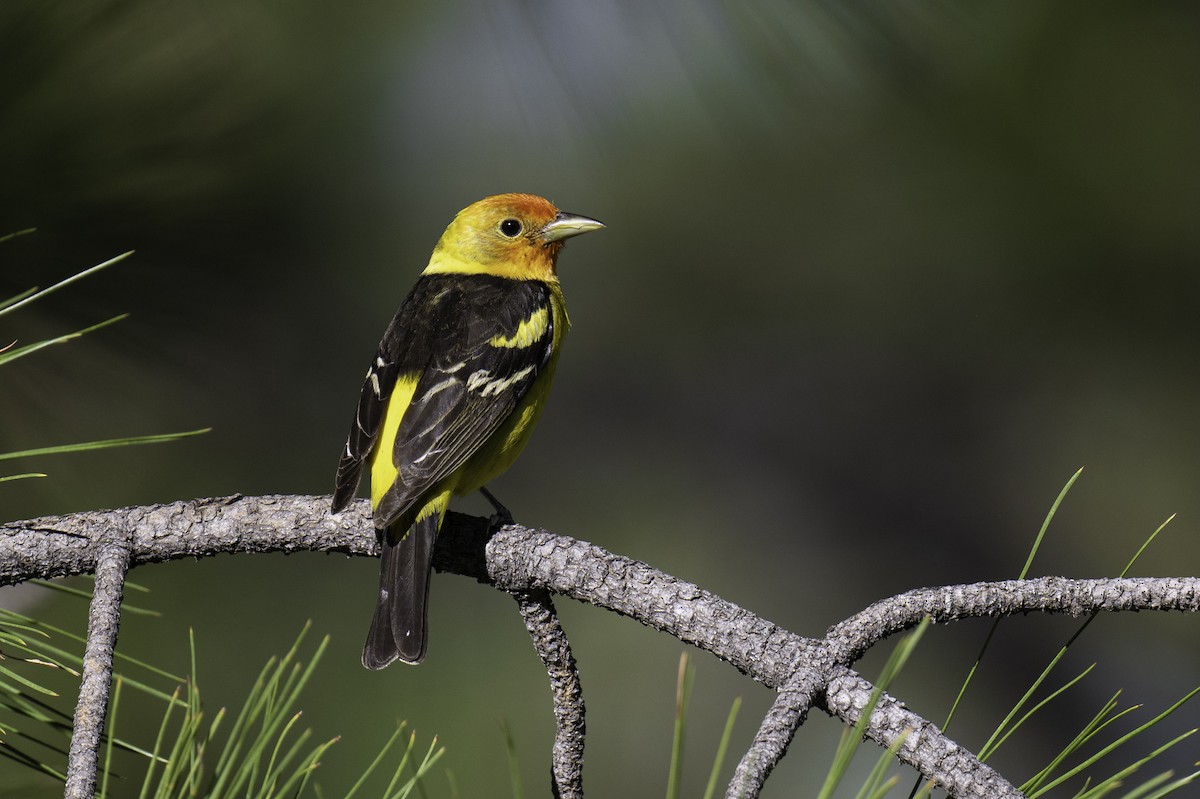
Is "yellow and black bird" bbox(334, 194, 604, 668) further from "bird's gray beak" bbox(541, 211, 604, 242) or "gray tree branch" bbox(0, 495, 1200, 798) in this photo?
"gray tree branch" bbox(0, 495, 1200, 798)

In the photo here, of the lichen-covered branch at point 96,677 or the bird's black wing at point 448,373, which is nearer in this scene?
the lichen-covered branch at point 96,677

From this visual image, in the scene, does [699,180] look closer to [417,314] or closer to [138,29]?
[417,314]

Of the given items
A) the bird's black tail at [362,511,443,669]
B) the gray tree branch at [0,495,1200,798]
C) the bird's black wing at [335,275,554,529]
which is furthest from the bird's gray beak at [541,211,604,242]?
the gray tree branch at [0,495,1200,798]

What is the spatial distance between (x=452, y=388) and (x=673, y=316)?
6.51ft

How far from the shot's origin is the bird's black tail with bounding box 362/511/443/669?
2.39m

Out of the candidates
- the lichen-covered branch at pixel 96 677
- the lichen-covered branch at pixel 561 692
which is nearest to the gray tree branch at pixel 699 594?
the lichen-covered branch at pixel 561 692

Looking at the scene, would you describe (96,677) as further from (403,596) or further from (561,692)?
(403,596)

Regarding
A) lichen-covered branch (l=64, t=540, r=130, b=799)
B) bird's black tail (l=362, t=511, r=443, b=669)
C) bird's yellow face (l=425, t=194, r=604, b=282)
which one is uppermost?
bird's yellow face (l=425, t=194, r=604, b=282)

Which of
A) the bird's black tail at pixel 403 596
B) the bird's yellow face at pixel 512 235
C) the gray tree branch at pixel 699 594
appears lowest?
the bird's black tail at pixel 403 596

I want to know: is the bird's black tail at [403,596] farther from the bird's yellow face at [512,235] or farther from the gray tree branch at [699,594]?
the bird's yellow face at [512,235]

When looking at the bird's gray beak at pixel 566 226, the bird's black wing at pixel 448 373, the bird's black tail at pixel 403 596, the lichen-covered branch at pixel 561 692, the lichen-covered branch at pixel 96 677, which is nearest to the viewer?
the lichen-covered branch at pixel 96 677

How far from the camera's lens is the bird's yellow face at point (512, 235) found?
11.6 ft

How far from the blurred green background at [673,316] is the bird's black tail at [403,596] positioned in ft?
2.22

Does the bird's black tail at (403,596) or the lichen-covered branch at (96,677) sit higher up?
the lichen-covered branch at (96,677)
